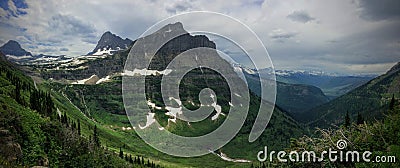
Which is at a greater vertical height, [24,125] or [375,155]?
[375,155]

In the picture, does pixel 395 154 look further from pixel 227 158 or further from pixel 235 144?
pixel 235 144

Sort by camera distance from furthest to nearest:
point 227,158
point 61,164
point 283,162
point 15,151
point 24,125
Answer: point 227,158
point 61,164
point 24,125
point 15,151
point 283,162

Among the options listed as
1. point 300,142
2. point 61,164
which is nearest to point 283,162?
point 300,142

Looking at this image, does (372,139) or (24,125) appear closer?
(372,139)

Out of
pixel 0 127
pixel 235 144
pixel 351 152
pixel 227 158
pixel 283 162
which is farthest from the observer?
pixel 235 144

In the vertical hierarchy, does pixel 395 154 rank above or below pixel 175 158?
above

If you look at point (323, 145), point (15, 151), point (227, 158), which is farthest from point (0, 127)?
point (227, 158)

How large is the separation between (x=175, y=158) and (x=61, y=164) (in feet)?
397

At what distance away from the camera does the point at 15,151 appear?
34.1 m

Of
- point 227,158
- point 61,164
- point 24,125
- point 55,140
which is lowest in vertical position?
point 227,158

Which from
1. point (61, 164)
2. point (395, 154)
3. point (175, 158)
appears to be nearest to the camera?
point (395, 154)

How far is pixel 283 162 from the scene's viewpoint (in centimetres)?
1827

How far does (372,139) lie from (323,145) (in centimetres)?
245

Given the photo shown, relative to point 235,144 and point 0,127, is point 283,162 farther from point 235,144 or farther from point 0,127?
point 235,144
